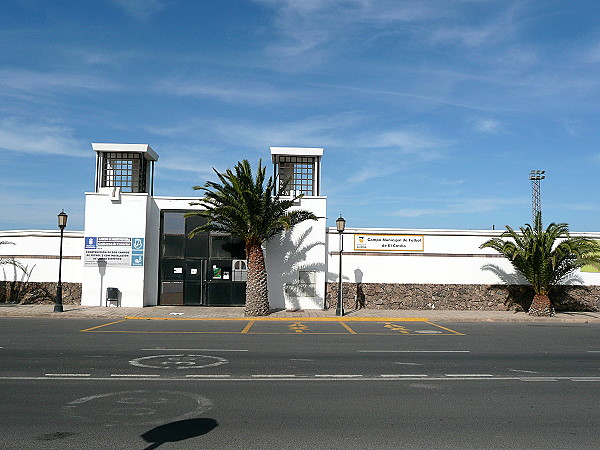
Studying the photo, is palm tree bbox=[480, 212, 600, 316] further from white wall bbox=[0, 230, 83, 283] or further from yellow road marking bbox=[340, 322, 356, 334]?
white wall bbox=[0, 230, 83, 283]

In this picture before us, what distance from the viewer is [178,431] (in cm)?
621

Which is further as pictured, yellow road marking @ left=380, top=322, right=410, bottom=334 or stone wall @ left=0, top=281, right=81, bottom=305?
stone wall @ left=0, top=281, right=81, bottom=305

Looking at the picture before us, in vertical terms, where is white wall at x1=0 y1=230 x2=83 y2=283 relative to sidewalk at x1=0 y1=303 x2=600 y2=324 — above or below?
above

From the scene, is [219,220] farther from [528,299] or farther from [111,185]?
[528,299]

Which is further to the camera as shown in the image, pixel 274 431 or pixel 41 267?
pixel 41 267

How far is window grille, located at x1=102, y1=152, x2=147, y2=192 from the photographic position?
24.9 metres

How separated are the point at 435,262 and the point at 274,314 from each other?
8226 mm

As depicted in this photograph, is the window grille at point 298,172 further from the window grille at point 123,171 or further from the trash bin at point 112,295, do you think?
the trash bin at point 112,295

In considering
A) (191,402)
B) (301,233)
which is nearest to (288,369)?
(191,402)

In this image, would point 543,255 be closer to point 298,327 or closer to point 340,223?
point 340,223

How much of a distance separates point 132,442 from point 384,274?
20271 millimetres

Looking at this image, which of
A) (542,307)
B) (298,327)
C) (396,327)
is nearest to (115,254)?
(298,327)

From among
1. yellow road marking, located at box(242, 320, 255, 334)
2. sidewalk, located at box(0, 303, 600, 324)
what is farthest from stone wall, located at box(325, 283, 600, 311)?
yellow road marking, located at box(242, 320, 255, 334)

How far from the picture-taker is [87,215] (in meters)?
24.1
